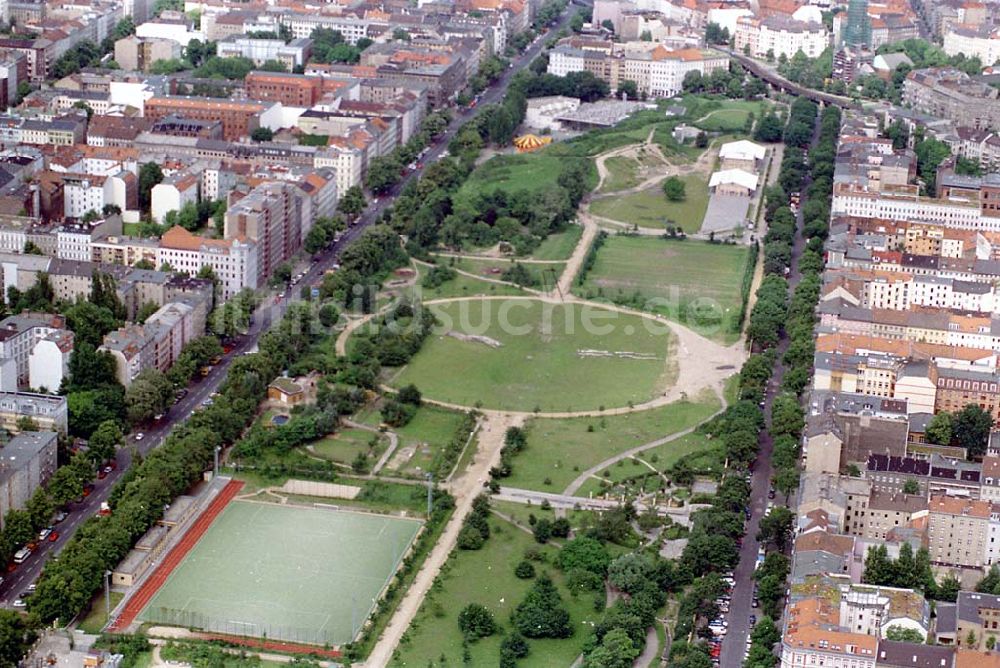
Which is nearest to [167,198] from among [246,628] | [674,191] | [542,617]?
[674,191]

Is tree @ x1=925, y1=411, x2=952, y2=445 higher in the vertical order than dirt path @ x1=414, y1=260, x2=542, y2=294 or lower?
higher

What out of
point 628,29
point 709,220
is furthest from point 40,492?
point 628,29

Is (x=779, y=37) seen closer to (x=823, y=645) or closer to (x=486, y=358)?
(x=486, y=358)

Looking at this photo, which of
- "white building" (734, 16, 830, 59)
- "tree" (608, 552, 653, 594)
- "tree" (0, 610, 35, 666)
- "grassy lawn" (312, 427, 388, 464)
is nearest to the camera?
"tree" (0, 610, 35, 666)

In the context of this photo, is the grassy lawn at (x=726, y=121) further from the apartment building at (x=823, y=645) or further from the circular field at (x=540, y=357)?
the apartment building at (x=823, y=645)

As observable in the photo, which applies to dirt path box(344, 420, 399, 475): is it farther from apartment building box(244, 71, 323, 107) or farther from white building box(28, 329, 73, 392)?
apartment building box(244, 71, 323, 107)

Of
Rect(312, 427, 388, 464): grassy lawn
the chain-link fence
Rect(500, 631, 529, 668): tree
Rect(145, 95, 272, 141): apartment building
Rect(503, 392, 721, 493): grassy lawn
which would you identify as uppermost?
Rect(145, 95, 272, 141): apartment building

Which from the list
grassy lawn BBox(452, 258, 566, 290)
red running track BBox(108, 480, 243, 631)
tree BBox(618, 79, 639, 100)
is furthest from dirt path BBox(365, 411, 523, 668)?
tree BBox(618, 79, 639, 100)

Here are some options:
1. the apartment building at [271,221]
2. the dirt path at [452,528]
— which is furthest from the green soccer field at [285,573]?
the apartment building at [271,221]
